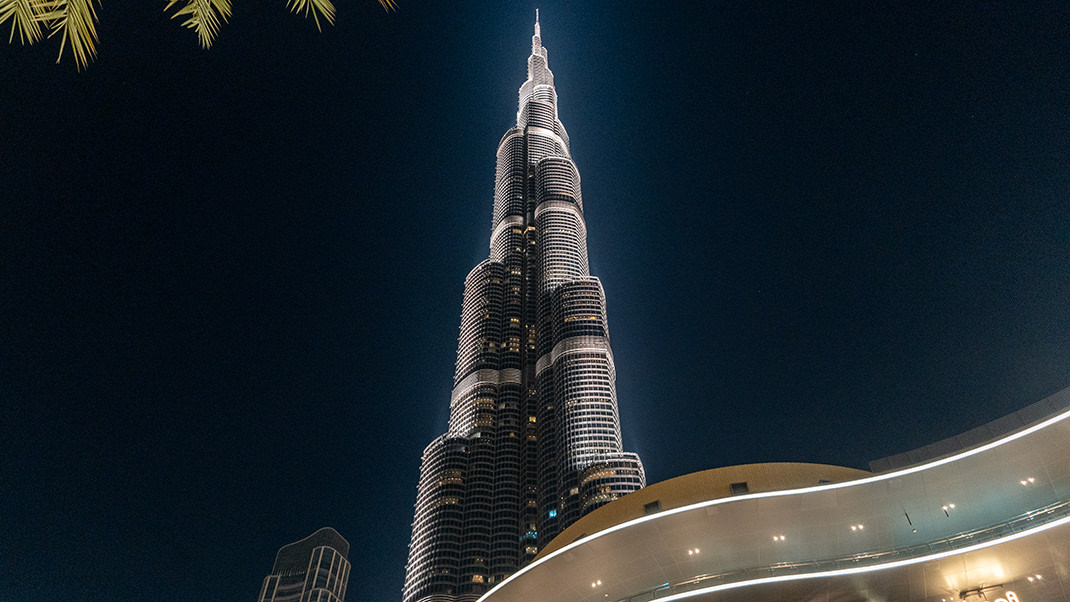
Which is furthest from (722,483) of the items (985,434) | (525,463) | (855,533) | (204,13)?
(525,463)

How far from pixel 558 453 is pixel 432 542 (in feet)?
138

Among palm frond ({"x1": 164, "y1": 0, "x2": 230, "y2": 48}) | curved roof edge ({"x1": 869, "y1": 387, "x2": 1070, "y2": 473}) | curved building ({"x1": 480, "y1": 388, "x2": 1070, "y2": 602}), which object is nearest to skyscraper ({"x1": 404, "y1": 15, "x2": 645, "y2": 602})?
curved building ({"x1": 480, "y1": 388, "x2": 1070, "y2": 602})

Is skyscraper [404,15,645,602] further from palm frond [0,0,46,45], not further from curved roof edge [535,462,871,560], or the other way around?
palm frond [0,0,46,45]

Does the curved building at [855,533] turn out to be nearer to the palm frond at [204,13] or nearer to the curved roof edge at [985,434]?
the curved roof edge at [985,434]

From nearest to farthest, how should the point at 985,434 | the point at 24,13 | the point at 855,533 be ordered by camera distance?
1. the point at 24,13
2. the point at 985,434
3. the point at 855,533

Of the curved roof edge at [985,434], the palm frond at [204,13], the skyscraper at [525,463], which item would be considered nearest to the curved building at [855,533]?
the curved roof edge at [985,434]

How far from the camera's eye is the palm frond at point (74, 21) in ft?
16.5

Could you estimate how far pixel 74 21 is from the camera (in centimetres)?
504

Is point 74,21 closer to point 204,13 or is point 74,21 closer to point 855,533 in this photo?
point 204,13

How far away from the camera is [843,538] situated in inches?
1246

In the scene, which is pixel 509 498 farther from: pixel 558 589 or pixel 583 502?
pixel 558 589

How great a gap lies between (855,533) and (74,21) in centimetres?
3645

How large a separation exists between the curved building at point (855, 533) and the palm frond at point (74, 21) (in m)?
32.0

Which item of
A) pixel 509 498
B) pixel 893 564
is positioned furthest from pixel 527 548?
pixel 893 564
